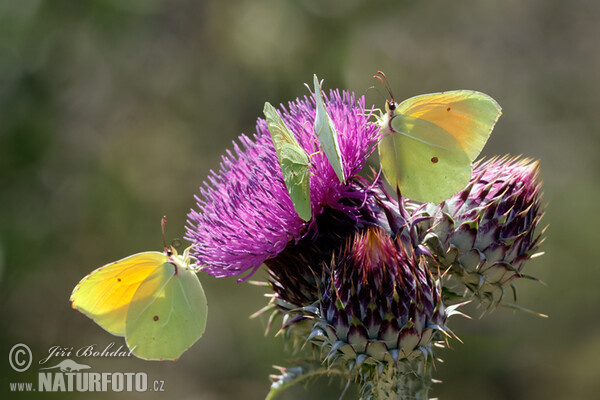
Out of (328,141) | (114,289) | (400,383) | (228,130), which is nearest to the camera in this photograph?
(328,141)

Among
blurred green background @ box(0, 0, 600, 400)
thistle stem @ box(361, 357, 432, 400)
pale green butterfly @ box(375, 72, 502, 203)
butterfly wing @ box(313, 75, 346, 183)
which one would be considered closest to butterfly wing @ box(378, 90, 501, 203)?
pale green butterfly @ box(375, 72, 502, 203)

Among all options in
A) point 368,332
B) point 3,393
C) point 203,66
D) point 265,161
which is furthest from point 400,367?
point 203,66

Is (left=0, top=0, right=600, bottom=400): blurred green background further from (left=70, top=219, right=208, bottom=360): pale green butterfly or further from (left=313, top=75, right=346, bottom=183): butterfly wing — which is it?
(left=313, top=75, right=346, bottom=183): butterfly wing

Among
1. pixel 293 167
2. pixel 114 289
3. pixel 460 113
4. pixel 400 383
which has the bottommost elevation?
pixel 400 383

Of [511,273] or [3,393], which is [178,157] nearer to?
[3,393]

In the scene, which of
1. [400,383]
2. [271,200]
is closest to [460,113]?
[271,200]

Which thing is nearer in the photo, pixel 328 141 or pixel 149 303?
pixel 328 141

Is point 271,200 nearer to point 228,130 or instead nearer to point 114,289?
point 114,289
